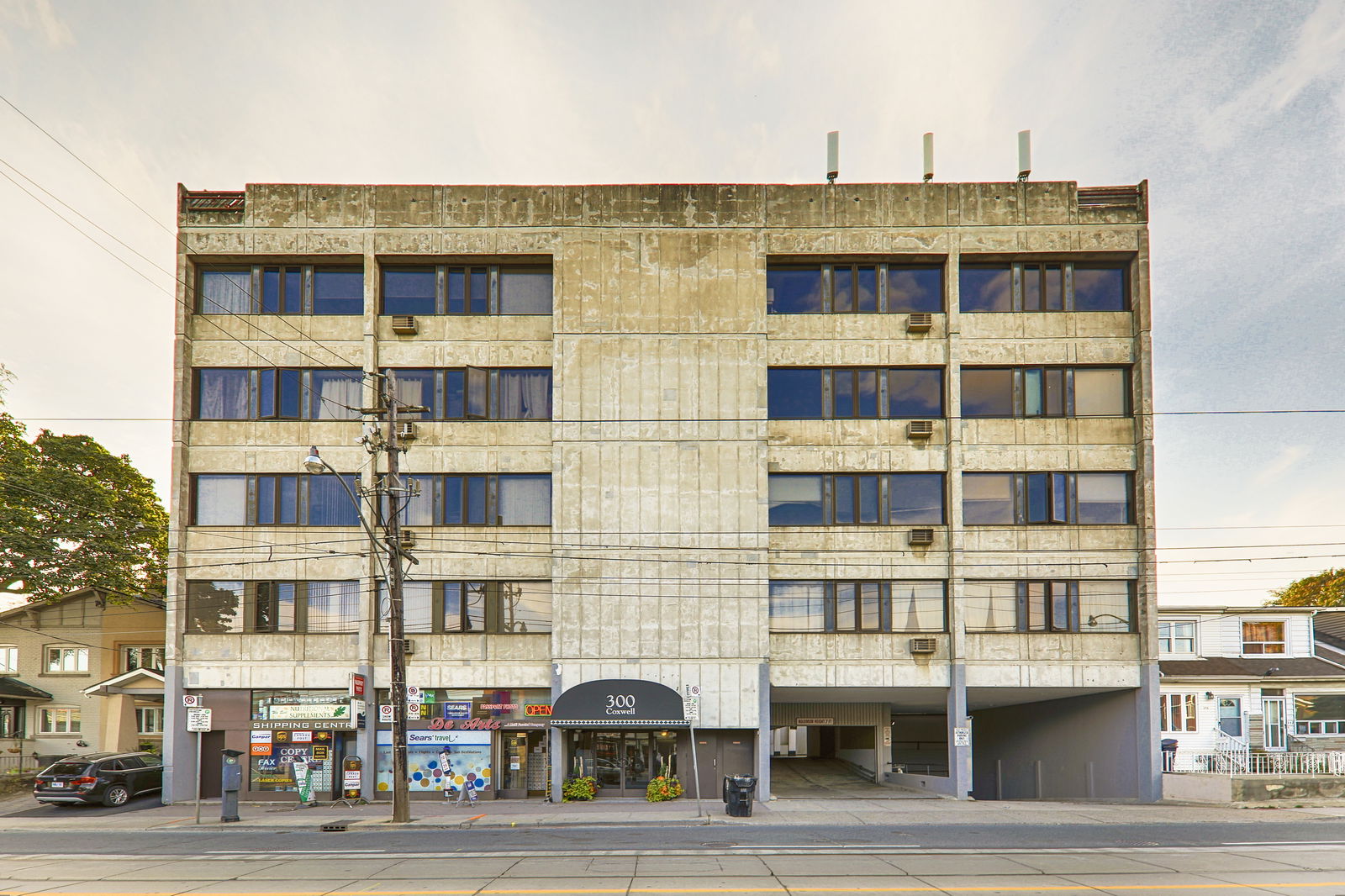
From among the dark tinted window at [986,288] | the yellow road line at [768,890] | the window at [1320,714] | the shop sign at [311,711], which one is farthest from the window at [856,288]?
the yellow road line at [768,890]

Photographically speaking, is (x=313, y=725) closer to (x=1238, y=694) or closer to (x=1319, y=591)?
(x=1238, y=694)

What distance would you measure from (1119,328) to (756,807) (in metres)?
18.0

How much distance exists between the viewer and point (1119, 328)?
30734 mm

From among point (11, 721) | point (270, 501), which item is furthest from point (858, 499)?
point (11, 721)

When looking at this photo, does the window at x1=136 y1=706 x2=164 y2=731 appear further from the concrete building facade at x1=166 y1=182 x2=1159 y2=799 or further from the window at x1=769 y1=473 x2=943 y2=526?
the window at x1=769 y1=473 x2=943 y2=526

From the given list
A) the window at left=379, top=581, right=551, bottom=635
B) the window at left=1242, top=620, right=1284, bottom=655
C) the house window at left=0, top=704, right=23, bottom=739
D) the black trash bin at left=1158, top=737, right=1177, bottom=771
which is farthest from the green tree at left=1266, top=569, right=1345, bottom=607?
the house window at left=0, top=704, right=23, bottom=739

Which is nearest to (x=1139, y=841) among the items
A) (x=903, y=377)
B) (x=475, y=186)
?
(x=903, y=377)

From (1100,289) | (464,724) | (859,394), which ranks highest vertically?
(1100,289)

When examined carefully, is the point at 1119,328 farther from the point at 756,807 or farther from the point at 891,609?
the point at 756,807

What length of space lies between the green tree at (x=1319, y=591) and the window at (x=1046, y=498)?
33.3m

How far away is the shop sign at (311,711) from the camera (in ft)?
96.6

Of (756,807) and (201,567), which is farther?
(201,567)

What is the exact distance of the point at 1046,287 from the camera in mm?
31109

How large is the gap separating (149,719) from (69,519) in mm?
9363
